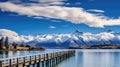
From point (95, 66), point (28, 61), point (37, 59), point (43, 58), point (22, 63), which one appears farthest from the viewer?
point (95, 66)

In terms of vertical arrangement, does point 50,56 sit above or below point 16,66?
below

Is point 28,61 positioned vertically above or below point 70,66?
above

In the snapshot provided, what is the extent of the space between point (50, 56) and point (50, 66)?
2.68m

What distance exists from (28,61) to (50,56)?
2319cm

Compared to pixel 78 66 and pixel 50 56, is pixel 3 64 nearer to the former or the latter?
pixel 50 56

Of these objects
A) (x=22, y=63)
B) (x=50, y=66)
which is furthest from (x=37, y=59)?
(x=50, y=66)

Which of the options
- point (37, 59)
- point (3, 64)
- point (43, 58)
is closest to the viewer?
point (3, 64)

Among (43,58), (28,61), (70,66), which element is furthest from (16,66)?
(70,66)

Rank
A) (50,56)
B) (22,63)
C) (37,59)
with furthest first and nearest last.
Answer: (50,56) < (37,59) < (22,63)

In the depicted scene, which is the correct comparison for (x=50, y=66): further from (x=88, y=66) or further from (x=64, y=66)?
(x=88, y=66)

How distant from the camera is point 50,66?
243ft

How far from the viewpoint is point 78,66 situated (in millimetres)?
81000

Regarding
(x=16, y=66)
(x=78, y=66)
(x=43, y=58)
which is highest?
(x=16, y=66)

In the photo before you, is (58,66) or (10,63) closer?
(10,63)
